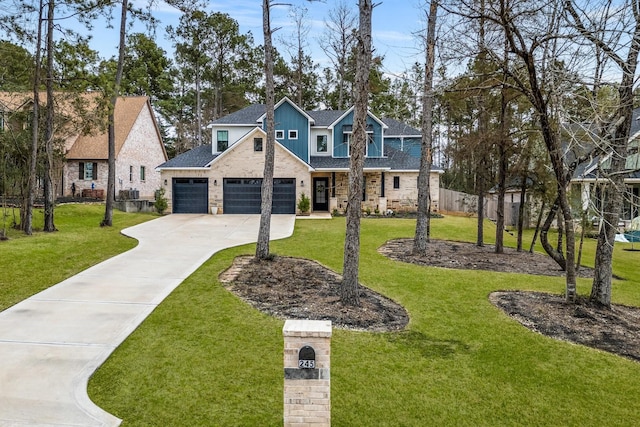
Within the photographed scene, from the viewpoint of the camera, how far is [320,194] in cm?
2538

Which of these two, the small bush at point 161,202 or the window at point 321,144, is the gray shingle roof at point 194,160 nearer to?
the small bush at point 161,202

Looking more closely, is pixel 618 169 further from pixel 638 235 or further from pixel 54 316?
pixel 638 235

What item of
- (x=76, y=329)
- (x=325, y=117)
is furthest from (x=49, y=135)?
(x=325, y=117)

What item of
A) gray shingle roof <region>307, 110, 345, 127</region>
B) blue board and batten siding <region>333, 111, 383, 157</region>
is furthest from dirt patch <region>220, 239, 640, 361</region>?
gray shingle roof <region>307, 110, 345, 127</region>

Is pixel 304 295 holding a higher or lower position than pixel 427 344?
higher

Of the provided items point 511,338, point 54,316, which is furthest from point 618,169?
point 54,316

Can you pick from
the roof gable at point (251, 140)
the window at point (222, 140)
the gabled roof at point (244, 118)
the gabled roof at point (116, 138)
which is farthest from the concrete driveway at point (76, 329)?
the gabled roof at point (116, 138)

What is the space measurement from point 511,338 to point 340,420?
11.4ft

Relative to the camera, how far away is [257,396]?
464 cm

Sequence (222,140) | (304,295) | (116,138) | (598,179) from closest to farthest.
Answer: (598,179)
(304,295)
(222,140)
(116,138)

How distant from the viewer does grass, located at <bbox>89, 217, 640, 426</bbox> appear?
14.4 ft

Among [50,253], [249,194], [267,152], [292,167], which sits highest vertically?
[292,167]

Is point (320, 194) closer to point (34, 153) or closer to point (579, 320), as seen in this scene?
point (34, 153)

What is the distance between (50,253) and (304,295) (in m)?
7.19
